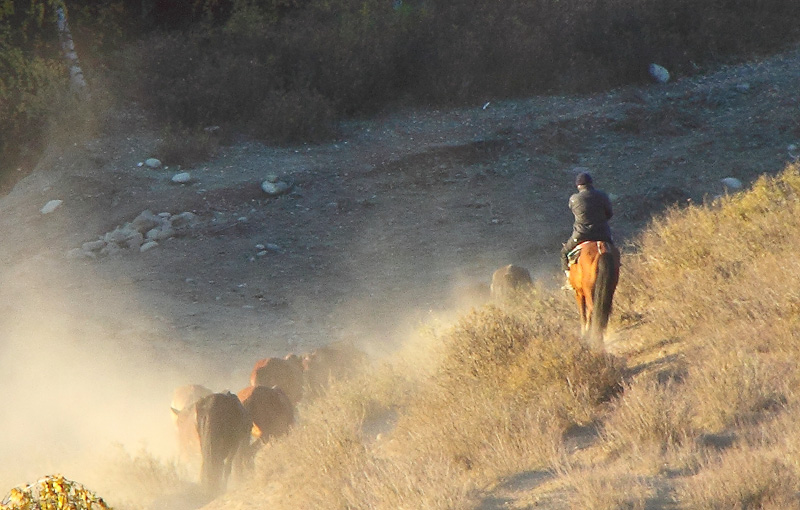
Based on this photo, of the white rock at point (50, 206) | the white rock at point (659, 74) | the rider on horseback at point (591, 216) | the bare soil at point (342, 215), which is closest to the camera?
the rider on horseback at point (591, 216)

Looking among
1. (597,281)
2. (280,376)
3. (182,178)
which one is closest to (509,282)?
(597,281)

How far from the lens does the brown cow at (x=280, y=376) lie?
1032cm

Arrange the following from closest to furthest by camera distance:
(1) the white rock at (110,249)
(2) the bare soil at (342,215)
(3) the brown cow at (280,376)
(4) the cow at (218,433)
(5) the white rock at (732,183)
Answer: (4) the cow at (218,433), (3) the brown cow at (280,376), (2) the bare soil at (342,215), (1) the white rock at (110,249), (5) the white rock at (732,183)

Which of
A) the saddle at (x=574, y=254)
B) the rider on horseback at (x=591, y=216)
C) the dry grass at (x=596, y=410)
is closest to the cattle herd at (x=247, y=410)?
the dry grass at (x=596, y=410)

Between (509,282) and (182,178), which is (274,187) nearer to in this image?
(182,178)

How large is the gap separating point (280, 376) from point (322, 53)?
1356 cm

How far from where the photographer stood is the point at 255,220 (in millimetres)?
17203

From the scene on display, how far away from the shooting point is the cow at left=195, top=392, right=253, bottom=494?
8125 mm

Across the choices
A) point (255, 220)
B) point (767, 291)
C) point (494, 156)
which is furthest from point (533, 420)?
point (494, 156)

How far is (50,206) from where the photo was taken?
689 inches

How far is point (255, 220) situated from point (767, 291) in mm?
11057

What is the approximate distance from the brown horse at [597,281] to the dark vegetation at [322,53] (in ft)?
40.0

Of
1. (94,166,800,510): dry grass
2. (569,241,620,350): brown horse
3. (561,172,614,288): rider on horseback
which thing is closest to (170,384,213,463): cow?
(94,166,800,510): dry grass

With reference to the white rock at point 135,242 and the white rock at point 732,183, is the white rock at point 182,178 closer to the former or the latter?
the white rock at point 135,242
